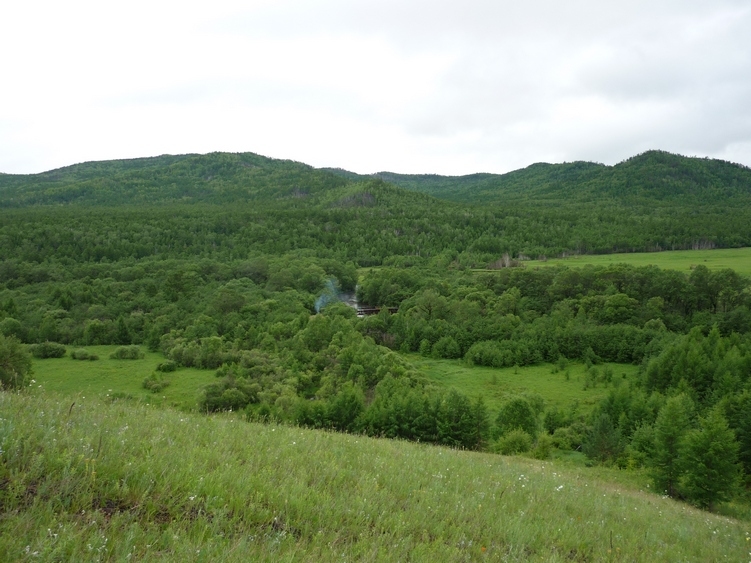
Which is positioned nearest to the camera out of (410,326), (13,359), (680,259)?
(13,359)

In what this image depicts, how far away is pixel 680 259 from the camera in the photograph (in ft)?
371

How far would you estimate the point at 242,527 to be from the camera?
14.2 ft

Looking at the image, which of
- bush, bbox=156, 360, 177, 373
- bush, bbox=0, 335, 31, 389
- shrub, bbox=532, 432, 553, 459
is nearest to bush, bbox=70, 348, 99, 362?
bush, bbox=156, 360, 177, 373

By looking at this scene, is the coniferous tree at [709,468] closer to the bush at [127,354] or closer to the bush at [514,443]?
the bush at [514,443]

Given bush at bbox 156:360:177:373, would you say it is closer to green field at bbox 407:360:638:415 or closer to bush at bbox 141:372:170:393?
bush at bbox 141:372:170:393

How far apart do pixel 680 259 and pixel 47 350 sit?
438ft

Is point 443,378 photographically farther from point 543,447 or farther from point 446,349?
point 543,447

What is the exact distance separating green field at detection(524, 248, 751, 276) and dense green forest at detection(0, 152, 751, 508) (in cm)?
1217

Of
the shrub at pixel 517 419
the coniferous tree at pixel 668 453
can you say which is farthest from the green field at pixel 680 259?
the coniferous tree at pixel 668 453

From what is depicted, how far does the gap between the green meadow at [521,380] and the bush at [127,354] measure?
124ft

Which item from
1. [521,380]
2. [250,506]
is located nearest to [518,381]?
[521,380]

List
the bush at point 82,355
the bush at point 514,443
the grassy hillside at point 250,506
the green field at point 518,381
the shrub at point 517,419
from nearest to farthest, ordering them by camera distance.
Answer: the grassy hillside at point 250,506 < the bush at point 514,443 < the shrub at point 517,419 < the green field at point 518,381 < the bush at point 82,355

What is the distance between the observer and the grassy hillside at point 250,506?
372cm

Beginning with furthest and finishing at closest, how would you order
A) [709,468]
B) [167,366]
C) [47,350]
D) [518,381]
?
[47,350] < [518,381] < [167,366] < [709,468]
